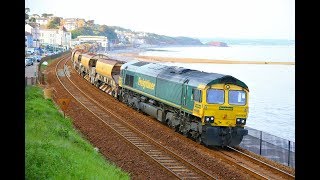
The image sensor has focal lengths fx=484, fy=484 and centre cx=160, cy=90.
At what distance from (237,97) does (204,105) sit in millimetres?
1530

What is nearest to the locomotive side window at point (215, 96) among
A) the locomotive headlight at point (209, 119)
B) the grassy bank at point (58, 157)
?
the locomotive headlight at point (209, 119)

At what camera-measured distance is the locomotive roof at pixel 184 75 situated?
65.5ft

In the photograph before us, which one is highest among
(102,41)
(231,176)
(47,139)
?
(102,41)

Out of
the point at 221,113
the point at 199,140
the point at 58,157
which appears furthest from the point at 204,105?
the point at 58,157

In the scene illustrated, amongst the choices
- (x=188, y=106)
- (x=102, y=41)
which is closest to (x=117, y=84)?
(x=188, y=106)

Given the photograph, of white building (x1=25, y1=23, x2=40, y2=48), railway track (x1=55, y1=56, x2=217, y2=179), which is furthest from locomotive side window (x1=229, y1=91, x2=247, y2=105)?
white building (x1=25, y1=23, x2=40, y2=48)

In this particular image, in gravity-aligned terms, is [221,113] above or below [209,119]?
above

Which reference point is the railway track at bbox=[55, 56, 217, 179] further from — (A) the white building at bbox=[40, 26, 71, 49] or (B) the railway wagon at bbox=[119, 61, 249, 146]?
(A) the white building at bbox=[40, 26, 71, 49]

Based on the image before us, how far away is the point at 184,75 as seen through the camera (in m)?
22.8

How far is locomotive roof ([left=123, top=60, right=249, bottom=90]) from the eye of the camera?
19969 millimetres

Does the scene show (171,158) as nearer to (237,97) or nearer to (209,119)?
(209,119)
